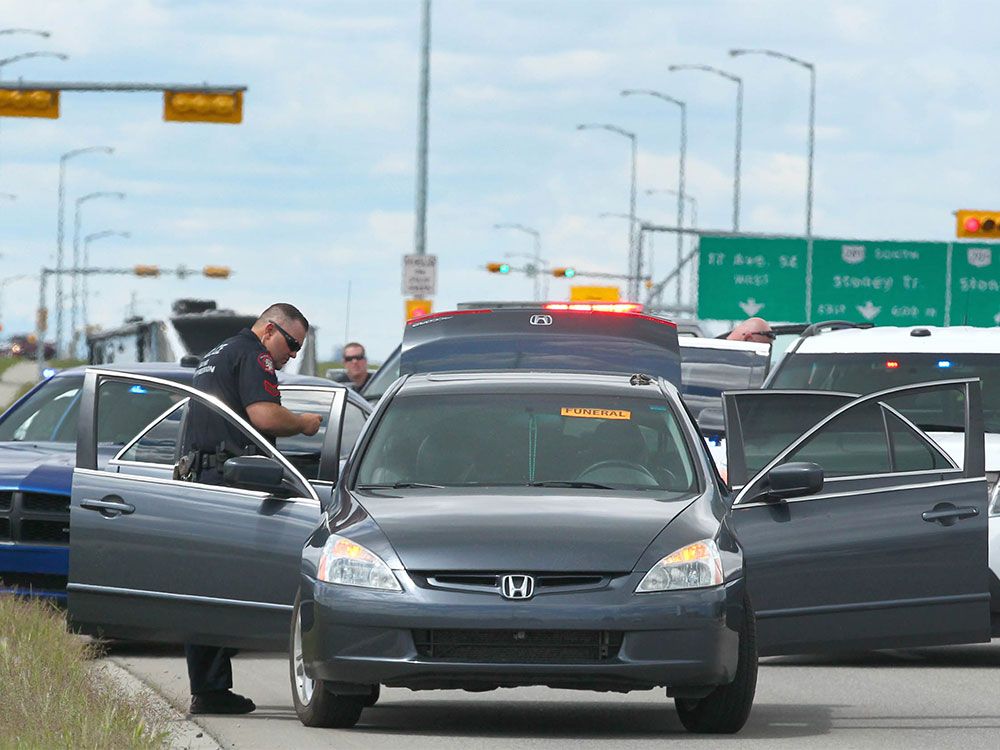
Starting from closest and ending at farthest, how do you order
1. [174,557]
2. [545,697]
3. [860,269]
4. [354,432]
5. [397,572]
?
1. [397,572]
2. [174,557]
3. [545,697]
4. [354,432]
5. [860,269]

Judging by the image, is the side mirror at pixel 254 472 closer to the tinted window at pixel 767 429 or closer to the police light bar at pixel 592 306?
the tinted window at pixel 767 429

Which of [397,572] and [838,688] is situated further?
[838,688]

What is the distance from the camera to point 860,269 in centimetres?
5681

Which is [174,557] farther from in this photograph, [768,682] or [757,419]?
[757,419]

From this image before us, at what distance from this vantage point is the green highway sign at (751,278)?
57.2 metres

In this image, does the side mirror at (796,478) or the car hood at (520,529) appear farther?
the side mirror at (796,478)

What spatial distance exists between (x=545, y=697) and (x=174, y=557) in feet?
7.14

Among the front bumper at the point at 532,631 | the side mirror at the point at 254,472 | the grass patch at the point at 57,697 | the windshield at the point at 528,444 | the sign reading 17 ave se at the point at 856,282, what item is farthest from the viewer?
the sign reading 17 ave se at the point at 856,282

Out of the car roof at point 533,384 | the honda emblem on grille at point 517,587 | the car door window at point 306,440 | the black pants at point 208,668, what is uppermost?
the car roof at point 533,384

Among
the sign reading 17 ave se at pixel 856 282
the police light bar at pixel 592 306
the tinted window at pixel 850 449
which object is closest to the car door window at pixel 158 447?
the police light bar at pixel 592 306

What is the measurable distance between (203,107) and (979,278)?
2728 cm

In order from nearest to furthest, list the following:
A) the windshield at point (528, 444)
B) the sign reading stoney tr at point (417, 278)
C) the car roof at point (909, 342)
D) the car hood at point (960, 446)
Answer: the windshield at point (528, 444) < the car hood at point (960, 446) < the car roof at point (909, 342) < the sign reading stoney tr at point (417, 278)

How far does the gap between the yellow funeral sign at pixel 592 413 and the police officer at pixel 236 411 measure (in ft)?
4.37

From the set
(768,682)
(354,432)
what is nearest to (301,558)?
(768,682)
